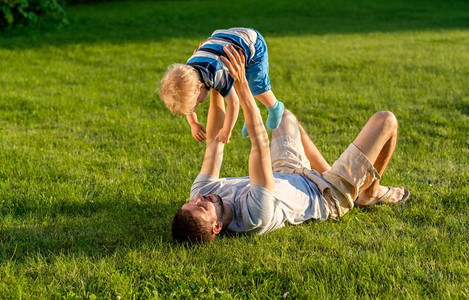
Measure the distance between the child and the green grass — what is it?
3.00 ft

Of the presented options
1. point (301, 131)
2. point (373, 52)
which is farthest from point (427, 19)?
point (301, 131)

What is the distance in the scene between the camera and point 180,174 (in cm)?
607

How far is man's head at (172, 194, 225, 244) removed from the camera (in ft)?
14.3

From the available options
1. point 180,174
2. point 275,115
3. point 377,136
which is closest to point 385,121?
point 377,136

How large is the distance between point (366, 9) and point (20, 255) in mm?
18534

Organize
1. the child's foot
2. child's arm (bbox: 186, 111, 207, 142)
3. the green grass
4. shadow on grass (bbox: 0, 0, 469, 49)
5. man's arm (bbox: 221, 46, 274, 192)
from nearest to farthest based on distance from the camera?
the green grass → man's arm (bbox: 221, 46, 274, 192) → child's arm (bbox: 186, 111, 207, 142) → the child's foot → shadow on grass (bbox: 0, 0, 469, 49)

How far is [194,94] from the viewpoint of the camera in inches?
177

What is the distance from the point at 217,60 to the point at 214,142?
71cm

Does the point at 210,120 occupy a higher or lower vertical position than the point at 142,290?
higher

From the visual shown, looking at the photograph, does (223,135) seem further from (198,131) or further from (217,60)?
(217,60)

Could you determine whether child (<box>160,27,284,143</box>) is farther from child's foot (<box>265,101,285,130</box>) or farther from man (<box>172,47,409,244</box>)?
man (<box>172,47,409,244</box>)

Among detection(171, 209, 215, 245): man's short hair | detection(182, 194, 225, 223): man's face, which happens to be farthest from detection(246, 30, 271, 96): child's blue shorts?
detection(171, 209, 215, 245): man's short hair

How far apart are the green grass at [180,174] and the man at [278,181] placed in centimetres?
13

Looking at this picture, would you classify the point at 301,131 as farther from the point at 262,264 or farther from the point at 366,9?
the point at 366,9
